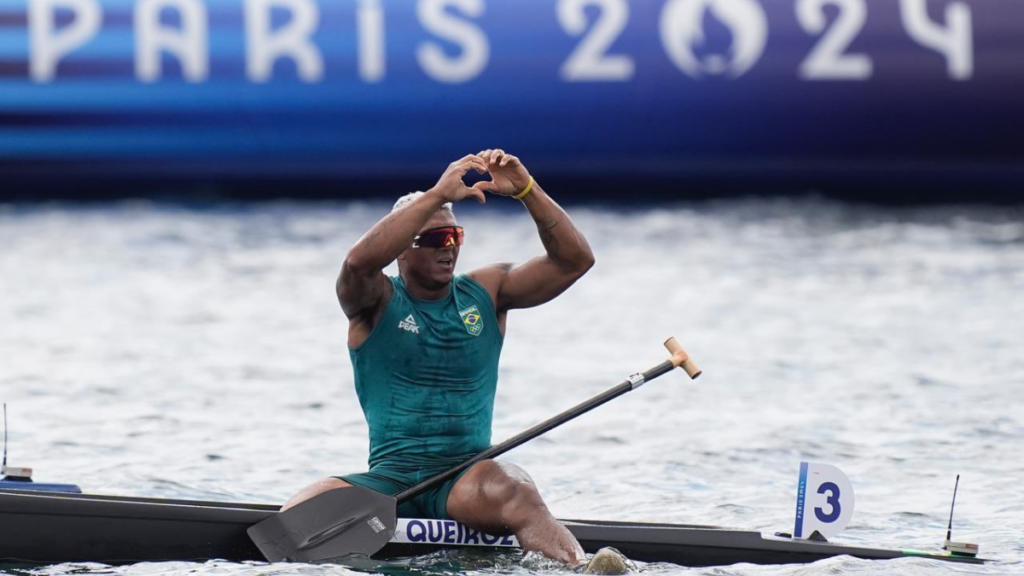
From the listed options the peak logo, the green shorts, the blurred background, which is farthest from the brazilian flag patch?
the peak logo

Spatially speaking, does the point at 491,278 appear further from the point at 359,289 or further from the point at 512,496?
the point at 512,496

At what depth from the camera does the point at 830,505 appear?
19.8 feet

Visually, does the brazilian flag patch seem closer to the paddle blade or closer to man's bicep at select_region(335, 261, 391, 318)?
man's bicep at select_region(335, 261, 391, 318)

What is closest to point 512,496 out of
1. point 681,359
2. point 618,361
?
point 681,359

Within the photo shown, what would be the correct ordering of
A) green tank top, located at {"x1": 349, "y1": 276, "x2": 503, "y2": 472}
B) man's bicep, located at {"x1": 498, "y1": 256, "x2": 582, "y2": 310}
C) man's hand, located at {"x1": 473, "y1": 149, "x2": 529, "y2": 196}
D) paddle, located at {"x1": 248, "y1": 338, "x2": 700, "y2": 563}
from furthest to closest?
1. man's bicep, located at {"x1": 498, "y1": 256, "x2": 582, "y2": 310}
2. green tank top, located at {"x1": 349, "y1": 276, "x2": 503, "y2": 472}
3. man's hand, located at {"x1": 473, "y1": 149, "x2": 529, "y2": 196}
4. paddle, located at {"x1": 248, "y1": 338, "x2": 700, "y2": 563}

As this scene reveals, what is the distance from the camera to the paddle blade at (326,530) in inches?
233

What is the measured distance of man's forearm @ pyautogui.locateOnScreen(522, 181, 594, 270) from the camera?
6.15 m

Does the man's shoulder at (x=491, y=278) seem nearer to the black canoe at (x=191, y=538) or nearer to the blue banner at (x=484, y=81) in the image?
the black canoe at (x=191, y=538)

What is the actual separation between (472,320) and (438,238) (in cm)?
35

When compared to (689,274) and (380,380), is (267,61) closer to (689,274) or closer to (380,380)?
(689,274)

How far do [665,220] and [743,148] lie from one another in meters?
1.07

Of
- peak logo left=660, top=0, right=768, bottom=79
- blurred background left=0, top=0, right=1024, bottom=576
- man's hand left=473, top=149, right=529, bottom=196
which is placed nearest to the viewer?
man's hand left=473, top=149, right=529, bottom=196

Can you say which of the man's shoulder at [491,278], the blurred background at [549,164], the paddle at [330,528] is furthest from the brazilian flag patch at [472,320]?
the blurred background at [549,164]

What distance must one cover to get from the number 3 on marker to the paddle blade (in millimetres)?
1518
